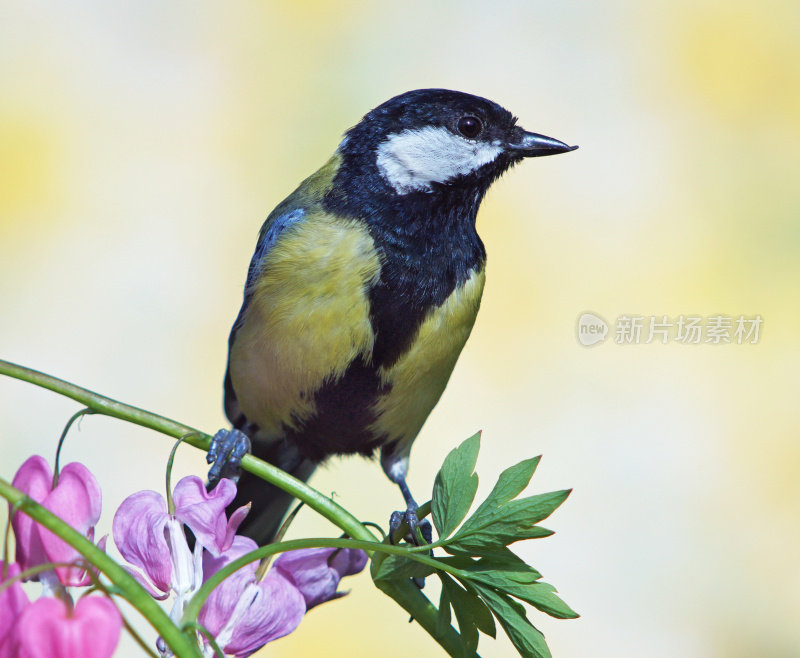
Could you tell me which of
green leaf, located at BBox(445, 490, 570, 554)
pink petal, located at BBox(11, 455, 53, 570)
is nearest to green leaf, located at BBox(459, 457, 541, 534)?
green leaf, located at BBox(445, 490, 570, 554)

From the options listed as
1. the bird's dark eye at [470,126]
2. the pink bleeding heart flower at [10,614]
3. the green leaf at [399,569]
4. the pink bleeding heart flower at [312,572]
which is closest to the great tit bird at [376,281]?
the bird's dark eye at [470,126]

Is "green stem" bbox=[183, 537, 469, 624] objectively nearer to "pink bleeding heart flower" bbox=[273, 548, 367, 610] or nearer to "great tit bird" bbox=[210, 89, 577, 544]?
"pink bleeding heart flower" bbox=[273, 548, 367, 610]

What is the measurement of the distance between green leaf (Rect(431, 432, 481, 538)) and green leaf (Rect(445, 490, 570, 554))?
10mm

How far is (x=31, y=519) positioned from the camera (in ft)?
1.63

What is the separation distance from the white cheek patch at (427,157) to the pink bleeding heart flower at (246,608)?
553 millimetres

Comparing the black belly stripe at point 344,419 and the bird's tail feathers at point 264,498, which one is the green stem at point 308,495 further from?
the bird's tail feathers at point 264,498

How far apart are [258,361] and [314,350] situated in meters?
0.10

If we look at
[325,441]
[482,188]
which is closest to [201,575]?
[325,441]

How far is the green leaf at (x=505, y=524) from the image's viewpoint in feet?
1.74

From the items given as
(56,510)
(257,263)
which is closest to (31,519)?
(56,510)

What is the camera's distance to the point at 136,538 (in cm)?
56

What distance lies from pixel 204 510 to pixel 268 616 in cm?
Result: 9

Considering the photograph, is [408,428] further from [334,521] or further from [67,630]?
[67,630]

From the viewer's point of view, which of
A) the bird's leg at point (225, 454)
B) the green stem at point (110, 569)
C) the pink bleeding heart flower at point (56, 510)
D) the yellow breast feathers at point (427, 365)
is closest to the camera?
the green stem at point (110, 569)
